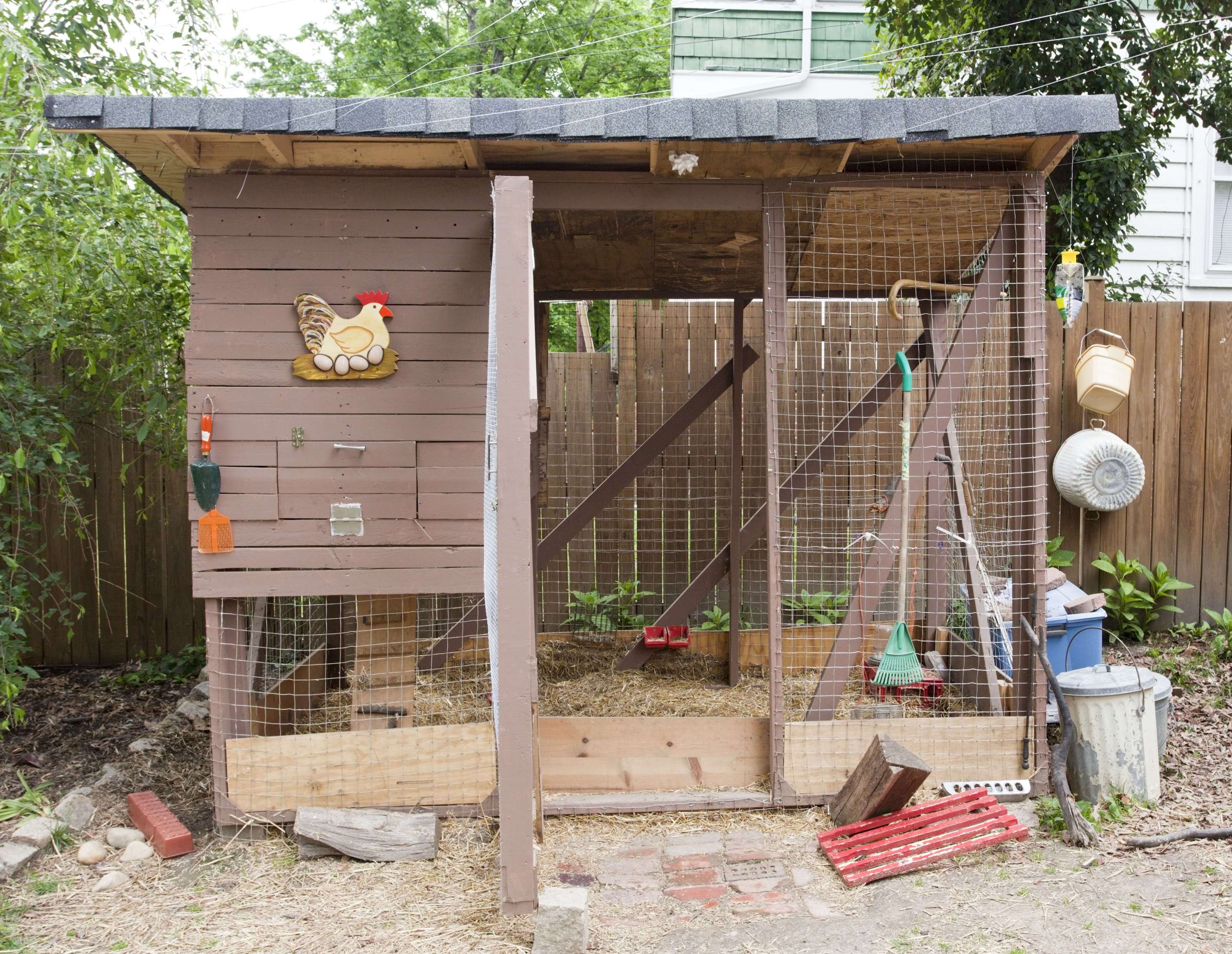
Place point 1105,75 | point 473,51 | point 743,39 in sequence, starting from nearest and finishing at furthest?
point 1105,75, point 743,39, point 473,51

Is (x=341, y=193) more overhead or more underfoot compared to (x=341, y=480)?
more overhead

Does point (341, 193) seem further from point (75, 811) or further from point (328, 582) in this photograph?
point (75, 811)

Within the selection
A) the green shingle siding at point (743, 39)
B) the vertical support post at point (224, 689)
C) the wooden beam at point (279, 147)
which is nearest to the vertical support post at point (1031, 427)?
the wooden beam at point (279, 147)

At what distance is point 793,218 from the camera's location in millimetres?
4023

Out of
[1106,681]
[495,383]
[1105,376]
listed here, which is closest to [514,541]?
[495,383]

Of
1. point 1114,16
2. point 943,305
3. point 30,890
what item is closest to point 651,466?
point 943,305

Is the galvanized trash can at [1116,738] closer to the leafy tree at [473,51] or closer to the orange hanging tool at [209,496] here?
the orange hanging tool at [209,496]

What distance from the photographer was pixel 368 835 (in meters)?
3.37

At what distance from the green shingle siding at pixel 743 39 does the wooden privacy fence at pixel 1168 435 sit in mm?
4400

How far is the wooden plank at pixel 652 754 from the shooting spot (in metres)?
3.78

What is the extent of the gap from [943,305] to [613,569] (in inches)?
103

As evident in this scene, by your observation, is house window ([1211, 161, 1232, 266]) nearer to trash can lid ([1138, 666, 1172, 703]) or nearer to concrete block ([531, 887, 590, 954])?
trash can lid ([1138, 666, 1172, 703])

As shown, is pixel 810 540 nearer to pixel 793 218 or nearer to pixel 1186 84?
pixel 793 218

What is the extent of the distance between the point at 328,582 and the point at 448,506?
22.1 inches
